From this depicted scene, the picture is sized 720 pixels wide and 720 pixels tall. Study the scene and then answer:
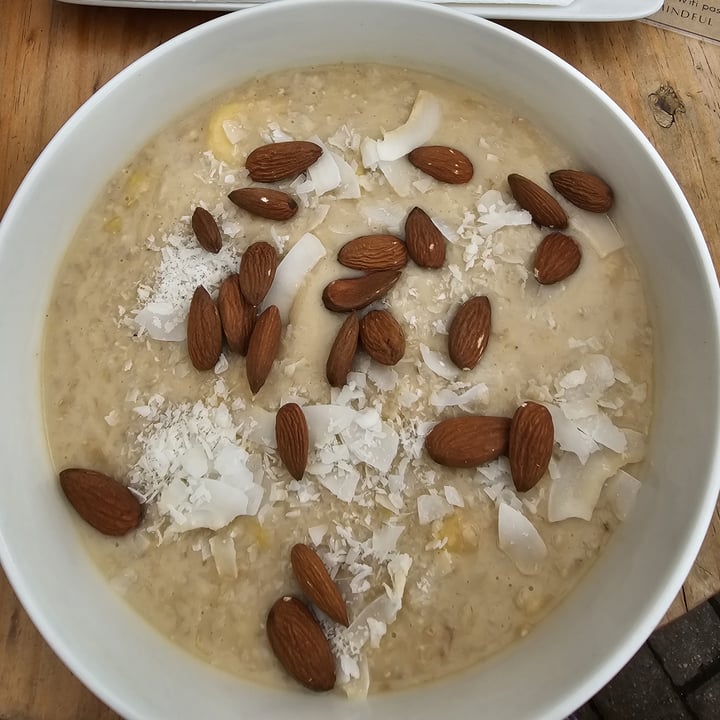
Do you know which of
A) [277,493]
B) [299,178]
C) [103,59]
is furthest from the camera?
[103,59]

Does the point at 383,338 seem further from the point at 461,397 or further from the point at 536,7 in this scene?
the point at 536,7

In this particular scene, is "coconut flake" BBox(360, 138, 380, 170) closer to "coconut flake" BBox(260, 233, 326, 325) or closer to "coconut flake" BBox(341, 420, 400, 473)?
"coconut flake" BBox(260, 233, 326, 325)

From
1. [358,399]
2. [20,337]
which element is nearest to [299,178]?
[358,399]

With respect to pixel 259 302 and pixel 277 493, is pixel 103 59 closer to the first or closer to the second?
pixel 259 302

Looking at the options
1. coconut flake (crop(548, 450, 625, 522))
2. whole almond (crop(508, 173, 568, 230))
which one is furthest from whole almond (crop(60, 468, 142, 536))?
whole almond (crop(508, 173, 568, 230))

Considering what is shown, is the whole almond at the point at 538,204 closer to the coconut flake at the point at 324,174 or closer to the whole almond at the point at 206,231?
the coconut flake at the point at 324,174

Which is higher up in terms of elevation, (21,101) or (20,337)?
(21,101)
